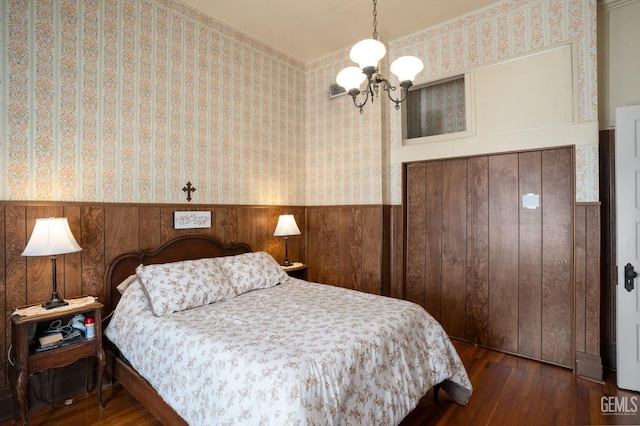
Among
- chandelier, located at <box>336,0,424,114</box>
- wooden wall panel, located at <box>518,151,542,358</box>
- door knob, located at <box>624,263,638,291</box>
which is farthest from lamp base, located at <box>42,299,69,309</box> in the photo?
door knob, located at <box>624,263,638,291</box>

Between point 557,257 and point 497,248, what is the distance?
485 millimetres

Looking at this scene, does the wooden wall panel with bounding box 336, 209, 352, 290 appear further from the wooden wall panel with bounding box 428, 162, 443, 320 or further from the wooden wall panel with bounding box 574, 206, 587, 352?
the wooden wall panel with bounding box 574, 206, 587, 352

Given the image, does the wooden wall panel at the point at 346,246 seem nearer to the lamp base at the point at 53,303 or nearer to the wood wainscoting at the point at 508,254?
the wood wainscoting at the point at 508,254

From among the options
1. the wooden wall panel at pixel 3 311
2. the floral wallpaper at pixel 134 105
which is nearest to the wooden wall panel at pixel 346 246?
the floral wallpaper at pixel 134 105

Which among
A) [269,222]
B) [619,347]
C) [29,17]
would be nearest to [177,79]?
[29,17]

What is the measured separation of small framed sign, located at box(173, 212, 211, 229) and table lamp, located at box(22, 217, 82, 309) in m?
0.90

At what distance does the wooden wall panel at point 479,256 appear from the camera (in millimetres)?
3215

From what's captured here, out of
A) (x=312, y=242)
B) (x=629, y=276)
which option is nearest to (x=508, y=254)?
(x=629, y=276)

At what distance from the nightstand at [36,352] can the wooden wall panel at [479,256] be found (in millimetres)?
3325

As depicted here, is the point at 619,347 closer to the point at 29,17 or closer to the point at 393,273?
the point at 393,273

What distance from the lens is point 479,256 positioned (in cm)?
326

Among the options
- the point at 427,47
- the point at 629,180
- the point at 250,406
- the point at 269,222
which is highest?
the point at 427,47

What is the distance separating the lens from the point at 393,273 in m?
3.78

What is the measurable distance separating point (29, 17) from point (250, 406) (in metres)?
2.99
